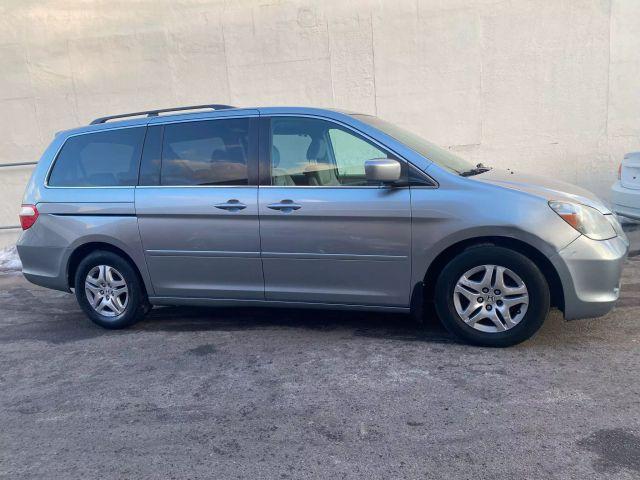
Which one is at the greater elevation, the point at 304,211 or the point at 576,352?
the point at 304,211

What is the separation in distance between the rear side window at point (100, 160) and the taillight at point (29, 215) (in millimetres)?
288

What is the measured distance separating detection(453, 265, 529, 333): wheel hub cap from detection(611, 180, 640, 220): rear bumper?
278 cm

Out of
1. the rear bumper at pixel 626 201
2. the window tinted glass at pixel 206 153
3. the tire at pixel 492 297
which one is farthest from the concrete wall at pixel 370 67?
the tire at pixel 492 297

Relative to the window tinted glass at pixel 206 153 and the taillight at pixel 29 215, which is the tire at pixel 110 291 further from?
the window tinted glass at pixel 206 153

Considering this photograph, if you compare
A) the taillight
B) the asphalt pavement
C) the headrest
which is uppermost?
the headrest

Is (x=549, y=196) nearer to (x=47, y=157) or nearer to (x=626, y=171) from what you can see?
(x=626, y=171)

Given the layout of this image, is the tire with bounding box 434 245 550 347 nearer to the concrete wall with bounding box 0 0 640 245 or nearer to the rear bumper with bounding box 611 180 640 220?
the rear bumper with bounding box 611 180 640 220

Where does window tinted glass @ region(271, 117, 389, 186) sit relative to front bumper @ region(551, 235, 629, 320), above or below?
above

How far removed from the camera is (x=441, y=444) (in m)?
2.85

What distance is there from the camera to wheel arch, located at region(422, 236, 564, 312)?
12.4ft

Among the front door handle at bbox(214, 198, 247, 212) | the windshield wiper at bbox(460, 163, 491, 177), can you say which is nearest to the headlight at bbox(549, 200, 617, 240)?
the windshield wiper at bbox(460, 163, 491, 177)

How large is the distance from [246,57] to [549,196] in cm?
576

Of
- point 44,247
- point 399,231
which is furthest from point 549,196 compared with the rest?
point 44,247

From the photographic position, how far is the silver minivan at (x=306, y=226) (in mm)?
3785
